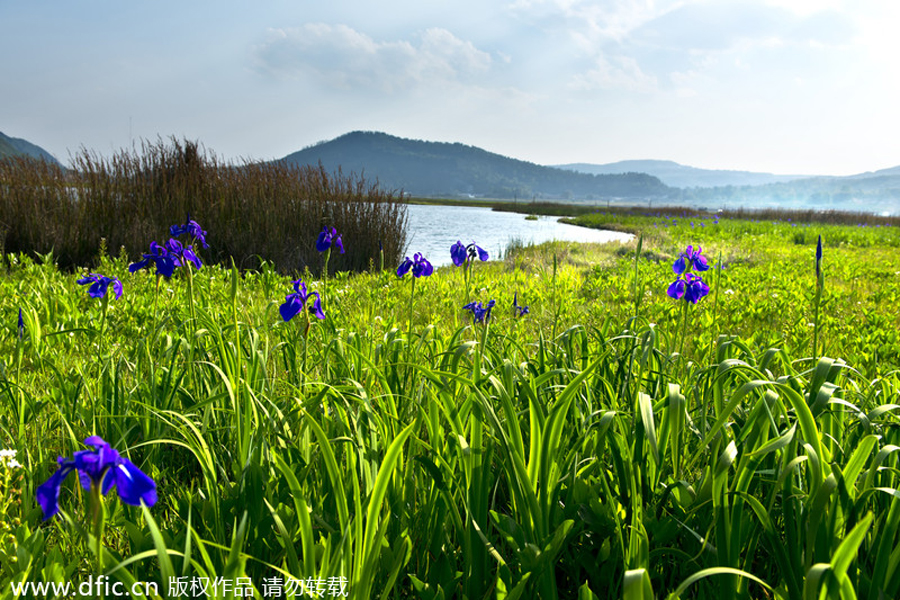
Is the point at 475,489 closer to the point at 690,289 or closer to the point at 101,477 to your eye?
the point at 101,477

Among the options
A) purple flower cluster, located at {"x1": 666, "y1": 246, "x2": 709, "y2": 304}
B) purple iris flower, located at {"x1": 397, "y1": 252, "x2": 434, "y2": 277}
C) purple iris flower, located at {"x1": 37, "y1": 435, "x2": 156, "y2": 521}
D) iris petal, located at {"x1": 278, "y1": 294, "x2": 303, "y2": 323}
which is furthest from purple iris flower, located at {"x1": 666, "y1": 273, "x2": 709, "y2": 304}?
purple iris flower, located at {"x1": 37, "y1": 435, "x2": 156, "y2": 521}

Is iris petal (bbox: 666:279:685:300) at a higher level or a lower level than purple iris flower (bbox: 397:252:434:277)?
lower

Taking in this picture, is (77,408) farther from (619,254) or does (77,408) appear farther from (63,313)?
(619,254)

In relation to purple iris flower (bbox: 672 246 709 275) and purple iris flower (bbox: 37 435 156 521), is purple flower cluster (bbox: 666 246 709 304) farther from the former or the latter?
purple iris flower (bbox: 37 435 156 521)

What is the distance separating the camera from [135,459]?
194 centimetres

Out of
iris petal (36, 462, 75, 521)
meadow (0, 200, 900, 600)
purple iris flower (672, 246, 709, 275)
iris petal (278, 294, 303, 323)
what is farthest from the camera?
purple iris flower (672, 246, 709, 275)

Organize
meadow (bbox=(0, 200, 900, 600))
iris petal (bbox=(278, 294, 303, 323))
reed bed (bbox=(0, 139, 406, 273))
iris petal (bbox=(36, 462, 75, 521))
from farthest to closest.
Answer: reed bed (bbox=(0, 139, 406, 273)), iris petal (bbox=(278, 294, 303, 323)), meadow (bbox=(0, 200, 900, 600)), iris petal (bbox=(36, 462, 75, 521))

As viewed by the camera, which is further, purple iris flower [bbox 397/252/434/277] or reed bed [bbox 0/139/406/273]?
reed bed [bbox 0/139/406/273]

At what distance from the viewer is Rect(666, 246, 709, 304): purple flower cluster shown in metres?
2.32

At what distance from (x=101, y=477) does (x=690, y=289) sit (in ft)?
7.56

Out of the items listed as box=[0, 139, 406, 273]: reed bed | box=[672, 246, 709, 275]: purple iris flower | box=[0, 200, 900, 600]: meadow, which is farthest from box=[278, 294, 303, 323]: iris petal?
box=[0, 139, 406, 273]: reed bed

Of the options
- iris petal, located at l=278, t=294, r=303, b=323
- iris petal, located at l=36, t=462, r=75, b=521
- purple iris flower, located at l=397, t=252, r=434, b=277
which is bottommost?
iris petal, located at l=36, t=462, r=75, b=521

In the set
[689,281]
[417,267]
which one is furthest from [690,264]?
[417,267]

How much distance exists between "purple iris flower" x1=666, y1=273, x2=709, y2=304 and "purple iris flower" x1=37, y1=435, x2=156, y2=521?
6.94 ft
